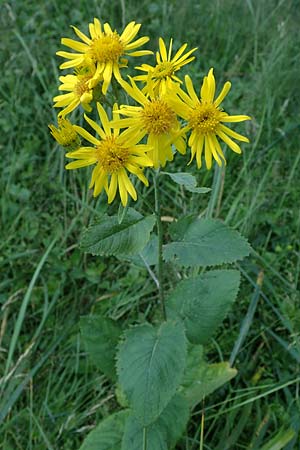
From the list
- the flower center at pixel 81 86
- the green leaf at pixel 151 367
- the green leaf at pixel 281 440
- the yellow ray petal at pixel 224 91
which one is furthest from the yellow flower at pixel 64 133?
the green leaf at pixel 281 440

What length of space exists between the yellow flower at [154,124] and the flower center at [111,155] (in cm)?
4

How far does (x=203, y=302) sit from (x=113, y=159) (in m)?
0.56

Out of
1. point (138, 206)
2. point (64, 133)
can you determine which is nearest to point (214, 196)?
point (138, 206)

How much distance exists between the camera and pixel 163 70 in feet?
4.37

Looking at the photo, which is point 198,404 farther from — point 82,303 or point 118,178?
point 118,178

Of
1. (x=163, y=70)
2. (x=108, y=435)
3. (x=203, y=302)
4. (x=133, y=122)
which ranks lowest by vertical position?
(x=108, y=435)

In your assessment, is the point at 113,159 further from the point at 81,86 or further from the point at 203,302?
the point at 203,302

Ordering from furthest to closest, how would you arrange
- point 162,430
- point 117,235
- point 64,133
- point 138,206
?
point 138,206, point 162,430, point 117,235, point 64,133

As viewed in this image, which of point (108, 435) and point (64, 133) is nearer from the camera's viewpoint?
point (64, 133)

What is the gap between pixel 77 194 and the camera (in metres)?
2.44

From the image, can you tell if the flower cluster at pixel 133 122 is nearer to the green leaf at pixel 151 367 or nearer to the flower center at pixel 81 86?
the flower center at pixel 81 86

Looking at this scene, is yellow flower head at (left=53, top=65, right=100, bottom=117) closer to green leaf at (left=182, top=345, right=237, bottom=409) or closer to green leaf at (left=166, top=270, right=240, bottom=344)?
green leaf at (left=166, top=270, right=240, bottom=344)

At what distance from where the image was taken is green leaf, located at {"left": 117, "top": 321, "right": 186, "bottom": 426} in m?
1.42

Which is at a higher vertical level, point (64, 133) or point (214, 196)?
point (64, 133)
